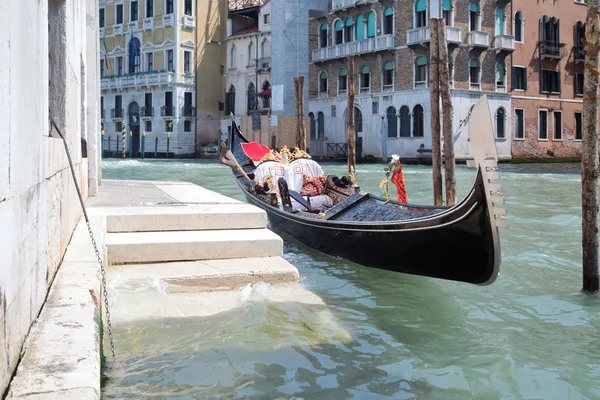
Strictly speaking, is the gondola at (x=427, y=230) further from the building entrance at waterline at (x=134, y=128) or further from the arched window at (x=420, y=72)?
the building entrance at waterline at (x=134, y=128)

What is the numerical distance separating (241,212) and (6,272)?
321 cm

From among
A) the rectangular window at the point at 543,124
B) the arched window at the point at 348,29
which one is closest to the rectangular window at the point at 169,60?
the arched window at the point at 348,29

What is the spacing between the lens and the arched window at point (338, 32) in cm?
2358

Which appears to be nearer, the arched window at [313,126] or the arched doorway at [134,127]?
the arched window at [313,126]

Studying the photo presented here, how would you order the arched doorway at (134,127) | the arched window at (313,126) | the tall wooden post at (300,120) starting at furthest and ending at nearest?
the arched doorway at (134,127)
the arched window at (313,126)
the tall wooden post at (300,120)

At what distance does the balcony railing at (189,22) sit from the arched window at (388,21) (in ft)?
34.1

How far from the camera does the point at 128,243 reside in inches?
165

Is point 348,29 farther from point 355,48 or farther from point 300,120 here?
point 300,120

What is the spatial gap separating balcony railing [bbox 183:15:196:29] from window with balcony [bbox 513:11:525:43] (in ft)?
45.2

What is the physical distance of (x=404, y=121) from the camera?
2159 centimetres

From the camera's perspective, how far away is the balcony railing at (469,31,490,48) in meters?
20.6

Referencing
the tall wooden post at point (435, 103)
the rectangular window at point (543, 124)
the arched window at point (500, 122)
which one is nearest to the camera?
the tall wooden post at point (435, 103)

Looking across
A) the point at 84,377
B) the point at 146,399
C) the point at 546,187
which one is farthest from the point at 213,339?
the point at 546,187

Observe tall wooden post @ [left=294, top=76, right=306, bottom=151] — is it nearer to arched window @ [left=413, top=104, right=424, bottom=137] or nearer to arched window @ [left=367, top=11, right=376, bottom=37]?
arched window @ [left=413, top=104, right=424, bottom=137]
